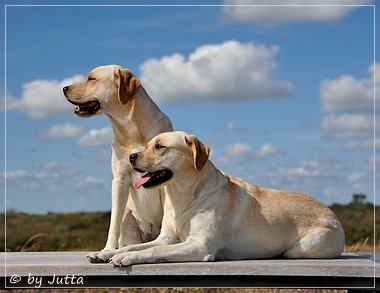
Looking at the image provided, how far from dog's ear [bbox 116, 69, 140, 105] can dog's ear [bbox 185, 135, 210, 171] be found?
2.35 ft

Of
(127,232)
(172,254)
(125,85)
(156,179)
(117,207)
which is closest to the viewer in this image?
(172,254)

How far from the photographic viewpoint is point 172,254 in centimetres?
493

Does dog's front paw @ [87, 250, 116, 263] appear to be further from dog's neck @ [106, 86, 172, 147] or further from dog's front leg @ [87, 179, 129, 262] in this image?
dog's neck @ [106, 86, 172, 147]

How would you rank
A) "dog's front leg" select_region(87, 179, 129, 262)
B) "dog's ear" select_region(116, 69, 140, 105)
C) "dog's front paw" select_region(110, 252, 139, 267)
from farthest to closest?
"dog's front leg" select_region(87, 179, 129, 262), "dog's ear" select_region(116, 69, 140, 105), "dog's front paw" select_region(110, 252, 139, 267)

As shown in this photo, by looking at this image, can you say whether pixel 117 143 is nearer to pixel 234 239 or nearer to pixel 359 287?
pixel 234 239

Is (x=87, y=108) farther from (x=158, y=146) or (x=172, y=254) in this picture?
(x=172, y=254)

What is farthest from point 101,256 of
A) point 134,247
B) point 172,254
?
point 172,254

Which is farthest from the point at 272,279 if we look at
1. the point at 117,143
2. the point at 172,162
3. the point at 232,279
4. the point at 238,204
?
the point at 117,143

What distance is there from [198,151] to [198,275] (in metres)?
0.89

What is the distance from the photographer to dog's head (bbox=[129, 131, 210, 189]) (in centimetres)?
496

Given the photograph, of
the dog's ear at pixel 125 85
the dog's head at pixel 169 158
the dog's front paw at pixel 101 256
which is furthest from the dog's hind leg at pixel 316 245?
the dog's ear at pixel 125 85

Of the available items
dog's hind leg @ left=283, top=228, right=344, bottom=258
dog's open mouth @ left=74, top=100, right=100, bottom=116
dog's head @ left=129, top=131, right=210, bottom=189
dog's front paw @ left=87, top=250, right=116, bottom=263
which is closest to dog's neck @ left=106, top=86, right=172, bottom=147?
dog's open mouth @ left=74, top=100, right=100, bottom=116

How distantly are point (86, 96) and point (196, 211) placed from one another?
129 centimetres

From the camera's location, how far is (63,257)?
5.77 m
